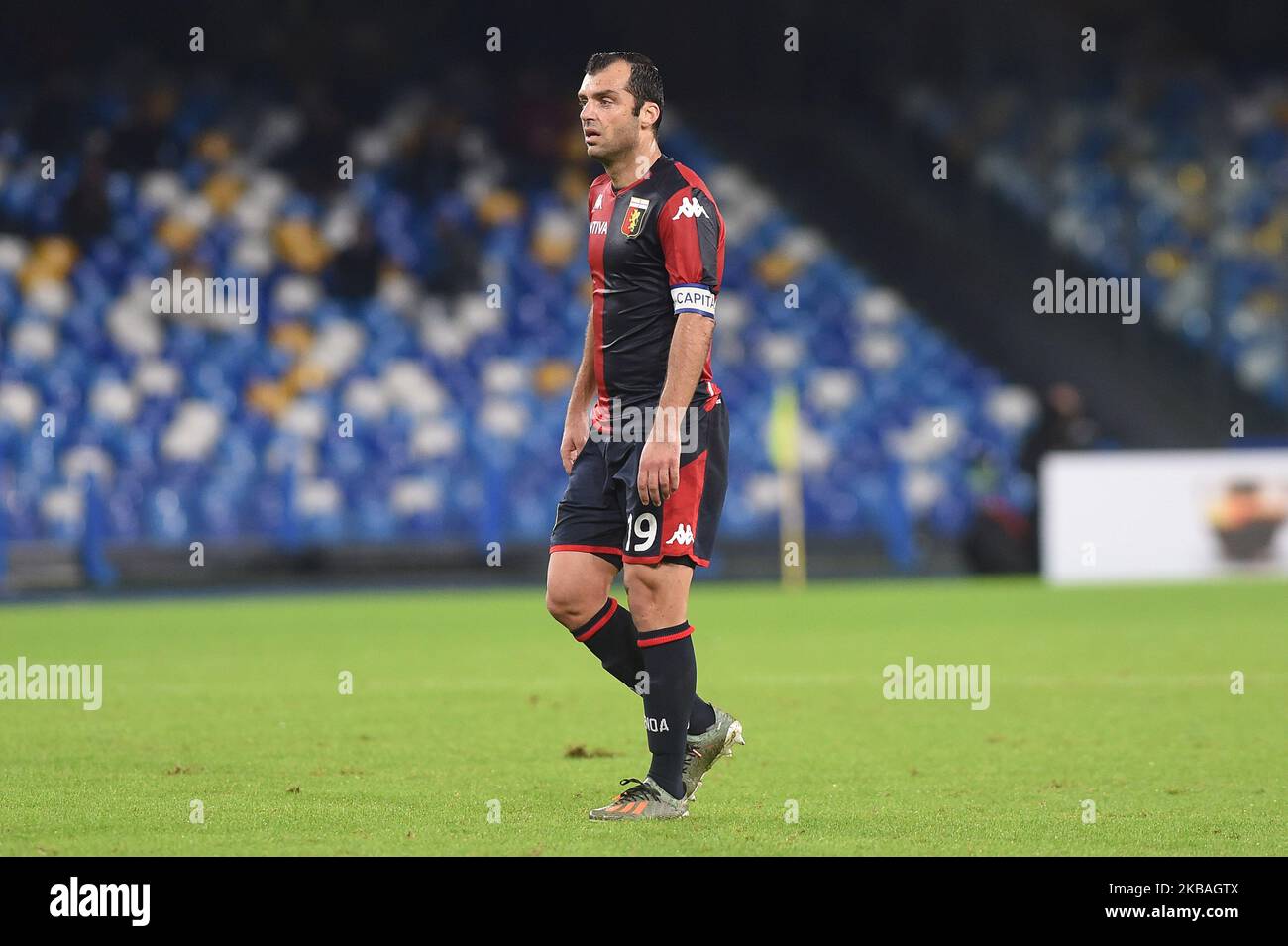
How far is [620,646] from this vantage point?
18.8 feet

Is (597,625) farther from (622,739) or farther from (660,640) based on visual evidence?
(622,739)

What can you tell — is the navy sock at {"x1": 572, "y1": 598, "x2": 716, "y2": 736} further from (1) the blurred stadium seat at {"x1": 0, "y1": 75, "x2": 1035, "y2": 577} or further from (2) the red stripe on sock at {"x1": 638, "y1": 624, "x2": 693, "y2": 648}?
(1) the blurred stadium seat at {"x1": 0, "y1": 75, "x2": 1035, "y2": 577}

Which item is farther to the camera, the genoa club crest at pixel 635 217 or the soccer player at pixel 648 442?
the genoa club crest at pixel 635 217

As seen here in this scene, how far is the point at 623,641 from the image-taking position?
5746mm

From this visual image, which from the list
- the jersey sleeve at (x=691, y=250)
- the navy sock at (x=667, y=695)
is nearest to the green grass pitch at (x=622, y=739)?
the navy sock at (x=667, y=695)

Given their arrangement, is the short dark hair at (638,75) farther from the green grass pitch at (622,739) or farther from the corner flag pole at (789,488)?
the corner flag pole at (789,488)

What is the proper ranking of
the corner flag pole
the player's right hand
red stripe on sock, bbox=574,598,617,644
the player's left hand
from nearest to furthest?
1. the player's left hand
2. red stripe on sock, bbox=574,598,617,644
3. the player's right hand
4. the corner flag pole

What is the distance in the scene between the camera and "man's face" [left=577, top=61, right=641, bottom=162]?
5.46 meters

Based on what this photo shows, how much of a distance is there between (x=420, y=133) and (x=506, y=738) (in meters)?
16.0

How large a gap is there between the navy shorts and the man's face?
843 mm

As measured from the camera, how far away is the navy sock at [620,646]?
570cm

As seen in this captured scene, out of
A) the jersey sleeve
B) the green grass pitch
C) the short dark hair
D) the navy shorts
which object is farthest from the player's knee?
the short dark hair

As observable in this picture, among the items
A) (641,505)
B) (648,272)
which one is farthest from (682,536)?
(648,272)

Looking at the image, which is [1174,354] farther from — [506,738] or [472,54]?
[506,738]
